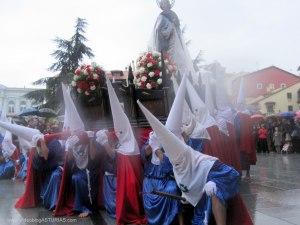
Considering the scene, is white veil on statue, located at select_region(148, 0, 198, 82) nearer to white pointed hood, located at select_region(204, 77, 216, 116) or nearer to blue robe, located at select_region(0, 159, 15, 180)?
white pointed hood, located at select_region(204, 77, 216, 116)

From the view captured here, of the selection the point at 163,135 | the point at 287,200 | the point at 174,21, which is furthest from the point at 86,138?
the point at 174,21

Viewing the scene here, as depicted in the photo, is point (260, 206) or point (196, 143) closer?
point (260, 206)

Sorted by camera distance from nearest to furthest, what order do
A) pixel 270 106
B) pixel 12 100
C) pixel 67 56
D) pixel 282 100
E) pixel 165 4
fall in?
pixel 165 4
pixel 67 56
pixel 270 106
pixel 282 100
pixel 12 100

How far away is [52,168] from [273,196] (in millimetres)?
4396

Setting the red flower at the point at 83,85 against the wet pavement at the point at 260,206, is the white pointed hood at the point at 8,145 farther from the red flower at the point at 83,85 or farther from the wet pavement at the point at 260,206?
the red flower at the point at 83,85

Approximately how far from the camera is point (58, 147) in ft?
30.3

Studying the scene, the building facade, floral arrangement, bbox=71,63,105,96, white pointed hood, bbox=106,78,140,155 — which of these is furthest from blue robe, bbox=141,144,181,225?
the building facade

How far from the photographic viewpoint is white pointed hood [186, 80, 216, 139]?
864 cm

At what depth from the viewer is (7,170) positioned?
16.2 meters

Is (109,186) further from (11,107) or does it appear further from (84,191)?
(11,107)

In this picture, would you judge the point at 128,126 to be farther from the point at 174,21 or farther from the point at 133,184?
the point at 174,21

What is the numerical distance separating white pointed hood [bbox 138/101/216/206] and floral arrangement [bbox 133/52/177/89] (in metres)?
4.80

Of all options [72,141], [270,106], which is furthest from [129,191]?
[270,106]

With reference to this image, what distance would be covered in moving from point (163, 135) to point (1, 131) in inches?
528
